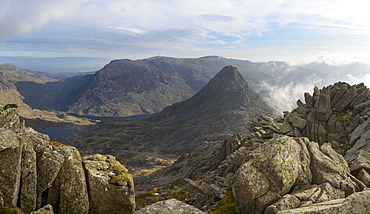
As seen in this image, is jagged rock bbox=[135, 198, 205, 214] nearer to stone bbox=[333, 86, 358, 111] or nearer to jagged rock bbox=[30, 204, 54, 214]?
jagged rock bbox=[30, 204, 54, 214]

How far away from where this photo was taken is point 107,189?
20.4 metres

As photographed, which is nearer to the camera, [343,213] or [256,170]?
[343,213]

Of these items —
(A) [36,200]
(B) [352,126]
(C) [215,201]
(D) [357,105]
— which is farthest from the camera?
(D) [357,105]

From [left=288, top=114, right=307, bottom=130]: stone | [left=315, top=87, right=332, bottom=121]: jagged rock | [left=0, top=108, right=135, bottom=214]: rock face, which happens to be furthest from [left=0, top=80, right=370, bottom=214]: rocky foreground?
[left=315, top=87, right=332, bottom=121]: jagged rock

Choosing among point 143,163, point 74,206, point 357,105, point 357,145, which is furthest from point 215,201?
point 143,163

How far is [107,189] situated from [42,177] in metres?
5.48

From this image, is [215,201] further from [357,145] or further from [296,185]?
[357,145]

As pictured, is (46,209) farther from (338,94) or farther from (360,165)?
(338,94)

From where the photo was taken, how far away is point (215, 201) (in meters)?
36.7

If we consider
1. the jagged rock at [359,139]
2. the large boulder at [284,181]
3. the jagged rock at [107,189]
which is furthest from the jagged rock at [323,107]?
the jagged rock at [107,189]

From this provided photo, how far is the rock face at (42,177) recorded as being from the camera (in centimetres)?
1642

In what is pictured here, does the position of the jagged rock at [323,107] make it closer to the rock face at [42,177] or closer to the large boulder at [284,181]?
the large boulder at [284,181]

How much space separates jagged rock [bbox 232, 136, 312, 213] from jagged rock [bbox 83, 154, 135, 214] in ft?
34.8

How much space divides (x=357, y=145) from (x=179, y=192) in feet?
141
